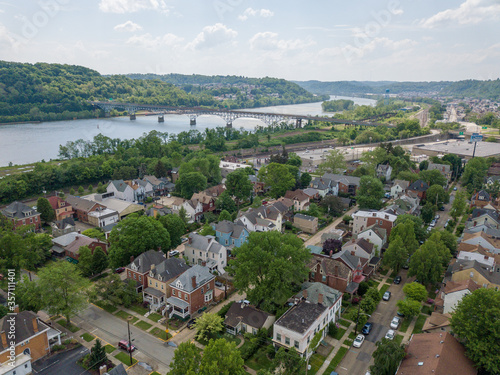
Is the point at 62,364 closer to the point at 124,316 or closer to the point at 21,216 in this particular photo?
the point at 124,316

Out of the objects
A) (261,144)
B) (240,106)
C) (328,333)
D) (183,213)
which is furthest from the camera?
(240,106)

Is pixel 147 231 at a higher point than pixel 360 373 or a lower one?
higher

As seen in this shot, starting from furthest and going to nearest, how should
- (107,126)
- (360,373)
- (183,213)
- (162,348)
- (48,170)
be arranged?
(107,126)
(48,170)
(183,213)
(162,348)
(360,373)

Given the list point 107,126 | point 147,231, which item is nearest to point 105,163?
point 147,231

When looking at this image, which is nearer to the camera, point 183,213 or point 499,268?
point 499,268

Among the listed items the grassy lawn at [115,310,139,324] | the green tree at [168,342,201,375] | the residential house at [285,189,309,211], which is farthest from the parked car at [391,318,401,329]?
the residential house at [285,189,309,211]

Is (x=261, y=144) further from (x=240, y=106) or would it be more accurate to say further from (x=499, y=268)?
(x=240, y=106)

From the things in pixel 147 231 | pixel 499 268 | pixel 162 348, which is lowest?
pixel 162 348
